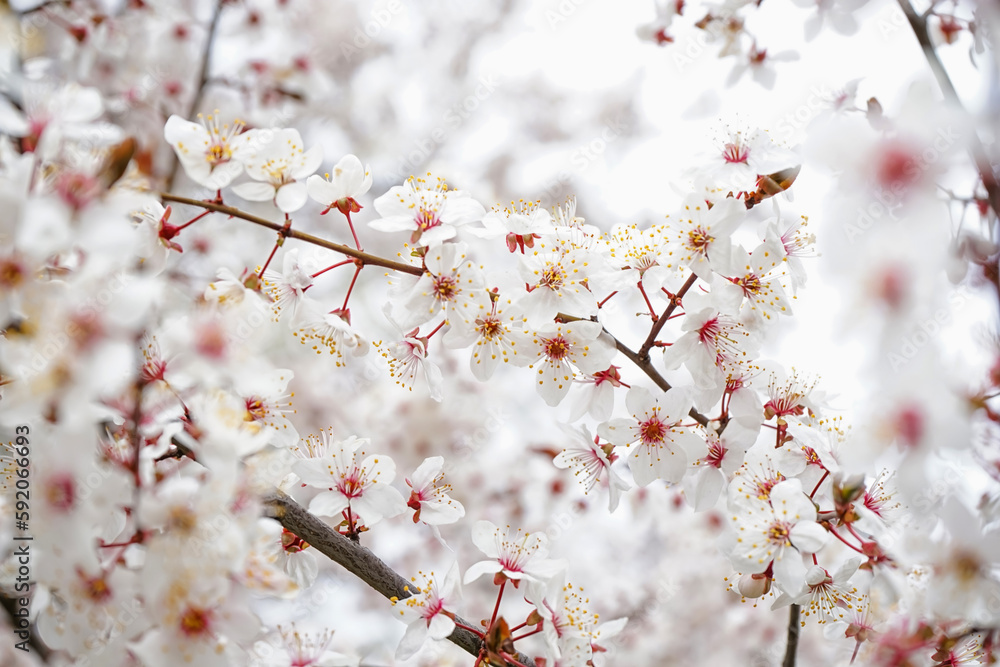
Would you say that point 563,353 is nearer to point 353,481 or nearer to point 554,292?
point 554,292

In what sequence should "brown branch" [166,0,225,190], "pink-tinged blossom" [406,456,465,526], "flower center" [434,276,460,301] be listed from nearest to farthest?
1. "flower center" [434,276,460,301]
2. "pink-tinged blossom" [406,456,465,526]
3. "brown branch" [166,0,225,190]

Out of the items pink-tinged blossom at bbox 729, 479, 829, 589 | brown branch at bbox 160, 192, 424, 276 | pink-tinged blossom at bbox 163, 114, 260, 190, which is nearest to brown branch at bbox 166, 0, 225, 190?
pink-tinged blossom at bbox 163, 114, 260, 190

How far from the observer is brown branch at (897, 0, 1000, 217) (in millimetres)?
756

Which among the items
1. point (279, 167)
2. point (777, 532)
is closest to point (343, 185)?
point (279, 167)

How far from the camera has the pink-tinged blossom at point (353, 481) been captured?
1.14m

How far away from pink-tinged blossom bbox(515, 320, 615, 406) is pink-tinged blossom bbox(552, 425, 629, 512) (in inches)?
4.7

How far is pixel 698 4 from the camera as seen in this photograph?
170cm

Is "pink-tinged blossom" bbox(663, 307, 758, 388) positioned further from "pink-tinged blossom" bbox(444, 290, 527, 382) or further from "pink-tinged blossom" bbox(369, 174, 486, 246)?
"pink-tinged blossom" bbox(369, 174, 486, 246)

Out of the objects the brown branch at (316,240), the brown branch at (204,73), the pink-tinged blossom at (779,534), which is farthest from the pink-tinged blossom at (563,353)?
the brown branch at (204,73)

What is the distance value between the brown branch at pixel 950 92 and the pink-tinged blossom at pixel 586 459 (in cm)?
73

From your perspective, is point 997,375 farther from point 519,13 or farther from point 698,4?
point 519,13

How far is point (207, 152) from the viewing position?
3.65 feet

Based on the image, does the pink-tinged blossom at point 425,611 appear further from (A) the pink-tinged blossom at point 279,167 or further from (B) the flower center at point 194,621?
(A) the pink-tinged blossom at point 279,167

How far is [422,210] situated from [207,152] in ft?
1.22
